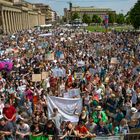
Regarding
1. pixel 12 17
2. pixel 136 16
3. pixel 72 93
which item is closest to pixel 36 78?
pixel 72 93

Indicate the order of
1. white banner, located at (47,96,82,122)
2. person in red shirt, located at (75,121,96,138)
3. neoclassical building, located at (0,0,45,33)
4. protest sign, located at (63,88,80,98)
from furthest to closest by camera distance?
neoclassical building, located at (0,0,45,33) < protest sign, located at (63,88,80,98) < white banner, located at (47,96,82,122) < person in red shirt, located at (75,121,96,138)

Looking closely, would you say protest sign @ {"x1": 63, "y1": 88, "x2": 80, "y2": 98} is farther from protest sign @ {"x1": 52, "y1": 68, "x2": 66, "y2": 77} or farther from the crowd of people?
protest sign @ {"x1": 52, "y1": 68, "x2": 66, "y2": 77}

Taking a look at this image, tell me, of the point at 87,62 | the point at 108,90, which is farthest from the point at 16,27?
the point at 108,90

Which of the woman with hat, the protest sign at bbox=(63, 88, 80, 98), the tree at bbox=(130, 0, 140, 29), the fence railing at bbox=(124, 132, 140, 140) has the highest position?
the tree at bbox=(130, 0, 140, 29)

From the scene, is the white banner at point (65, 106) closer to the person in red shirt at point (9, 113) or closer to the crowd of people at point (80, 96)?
the crowd of people at point (80, 96)

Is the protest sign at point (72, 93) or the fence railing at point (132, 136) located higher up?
the protest sign at point (72, 93)

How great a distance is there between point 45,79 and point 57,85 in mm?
1151

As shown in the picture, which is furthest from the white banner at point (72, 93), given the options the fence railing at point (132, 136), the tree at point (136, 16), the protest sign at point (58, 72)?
the tree at point (136, 16)

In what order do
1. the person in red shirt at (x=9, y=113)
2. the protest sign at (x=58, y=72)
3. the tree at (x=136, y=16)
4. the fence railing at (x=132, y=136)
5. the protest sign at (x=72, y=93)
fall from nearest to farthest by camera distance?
the fence railing at (x=132, y=136) < the person in red shirt at (x=9, y=113) < the protest sign at (x=72, y=93) < the protest sign at (x=58, y=72) < the tree at (x=136, y=16)

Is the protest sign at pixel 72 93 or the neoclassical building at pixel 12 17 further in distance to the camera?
the neoclassical building at pixel 12 17

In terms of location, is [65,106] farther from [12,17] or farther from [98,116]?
[12,17]

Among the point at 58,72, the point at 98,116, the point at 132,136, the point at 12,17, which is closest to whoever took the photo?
the point at 132,136

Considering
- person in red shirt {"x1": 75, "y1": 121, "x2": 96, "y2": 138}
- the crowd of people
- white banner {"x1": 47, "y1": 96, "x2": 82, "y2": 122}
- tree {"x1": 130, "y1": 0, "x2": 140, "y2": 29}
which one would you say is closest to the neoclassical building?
tree {"x1": 130, "y1": 0, "x2": 140, "y2": 29}

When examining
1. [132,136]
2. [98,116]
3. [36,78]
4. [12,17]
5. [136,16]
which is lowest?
[132,136]
